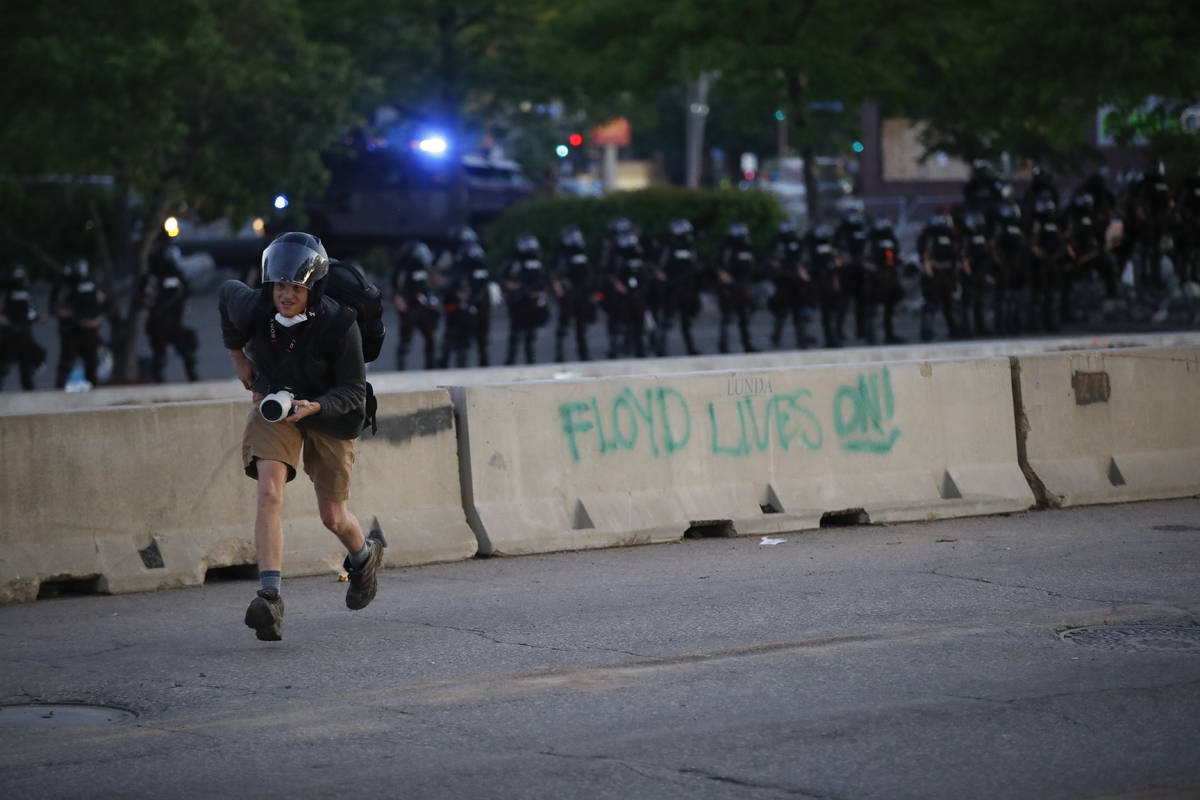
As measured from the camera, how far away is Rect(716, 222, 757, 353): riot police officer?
24.7m

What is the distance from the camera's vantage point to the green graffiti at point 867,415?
10.7 metres

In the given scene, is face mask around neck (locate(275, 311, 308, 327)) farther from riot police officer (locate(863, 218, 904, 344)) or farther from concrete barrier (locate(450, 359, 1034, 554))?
riot police officer (locate(863, 218, 904, 344))

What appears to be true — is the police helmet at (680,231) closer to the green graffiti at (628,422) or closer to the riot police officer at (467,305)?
the riot police officer at (467,305)

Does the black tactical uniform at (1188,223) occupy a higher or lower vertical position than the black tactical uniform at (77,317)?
higher

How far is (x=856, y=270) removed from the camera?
82.4 ft

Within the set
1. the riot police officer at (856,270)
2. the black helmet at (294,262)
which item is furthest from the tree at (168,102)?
the black helmet at (294,262)

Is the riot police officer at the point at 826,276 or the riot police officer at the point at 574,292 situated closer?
the riot police officer at the point at 574,292

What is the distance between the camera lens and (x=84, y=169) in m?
23.1

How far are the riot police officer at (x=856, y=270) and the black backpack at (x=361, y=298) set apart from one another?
696 inches

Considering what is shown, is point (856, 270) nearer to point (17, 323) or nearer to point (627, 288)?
point (627, 288)

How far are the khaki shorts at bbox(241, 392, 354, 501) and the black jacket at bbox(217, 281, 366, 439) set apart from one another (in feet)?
0.31

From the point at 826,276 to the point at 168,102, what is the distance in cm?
934

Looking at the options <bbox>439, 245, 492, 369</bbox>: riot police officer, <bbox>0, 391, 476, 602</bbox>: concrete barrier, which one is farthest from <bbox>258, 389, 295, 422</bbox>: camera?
<bbox>439, 245, 492, 369</bbox>: riot police officer

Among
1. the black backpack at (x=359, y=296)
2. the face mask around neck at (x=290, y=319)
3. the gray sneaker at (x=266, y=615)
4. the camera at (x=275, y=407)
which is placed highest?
the black backpack at (x=359, y=296)
